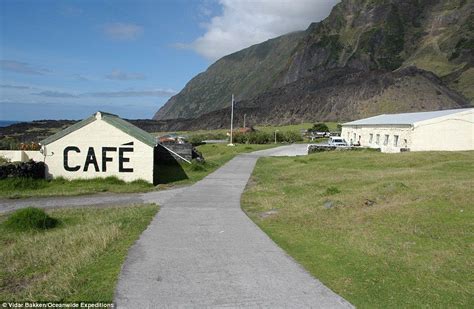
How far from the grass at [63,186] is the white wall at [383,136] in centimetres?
2675

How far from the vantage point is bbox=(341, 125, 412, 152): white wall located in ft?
133

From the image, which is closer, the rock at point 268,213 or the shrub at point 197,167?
the rock at point 268,213

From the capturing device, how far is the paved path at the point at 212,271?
668 centimetres

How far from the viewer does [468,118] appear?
40188mm

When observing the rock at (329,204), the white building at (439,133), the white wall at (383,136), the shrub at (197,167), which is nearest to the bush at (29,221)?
the rock at (329,204)

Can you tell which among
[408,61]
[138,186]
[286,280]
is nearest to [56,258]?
[286,280]

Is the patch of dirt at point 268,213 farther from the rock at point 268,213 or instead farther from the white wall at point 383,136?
the white wall at point 383,136

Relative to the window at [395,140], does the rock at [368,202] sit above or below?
below

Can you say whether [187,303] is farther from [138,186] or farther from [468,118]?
[468,118]

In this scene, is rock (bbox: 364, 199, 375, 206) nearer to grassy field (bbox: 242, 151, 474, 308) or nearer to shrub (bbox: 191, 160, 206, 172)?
grassy field (bbox: 242, 151, 474, 308)

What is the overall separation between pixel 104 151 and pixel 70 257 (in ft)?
48.0

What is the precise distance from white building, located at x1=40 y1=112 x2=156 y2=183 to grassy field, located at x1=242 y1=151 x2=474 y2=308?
6.23 metres

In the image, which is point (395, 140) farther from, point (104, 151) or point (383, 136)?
point (104, 151)

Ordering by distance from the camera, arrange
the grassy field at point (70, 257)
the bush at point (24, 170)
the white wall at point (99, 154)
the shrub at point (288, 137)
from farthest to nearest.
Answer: the shrub at point (288, 137), the white wall at point (99, 154), the bush at point (24, 170), the grassy field at point (70, 257)
